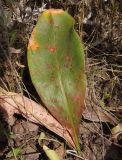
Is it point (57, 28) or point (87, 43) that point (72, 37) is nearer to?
point (57, 28)

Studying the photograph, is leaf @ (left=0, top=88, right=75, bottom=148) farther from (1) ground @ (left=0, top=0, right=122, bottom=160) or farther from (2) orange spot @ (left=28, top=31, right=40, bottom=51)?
(2) orange spot @ (left=28, top=31, right=40, bottom=51)

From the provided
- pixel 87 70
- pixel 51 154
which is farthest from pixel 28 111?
pixel 87 70

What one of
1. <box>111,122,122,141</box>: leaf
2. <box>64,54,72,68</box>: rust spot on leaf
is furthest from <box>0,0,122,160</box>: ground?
<box>64,54,72,68</box>: rust spot on leaf

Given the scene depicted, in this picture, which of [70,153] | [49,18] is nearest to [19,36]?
[49,18]

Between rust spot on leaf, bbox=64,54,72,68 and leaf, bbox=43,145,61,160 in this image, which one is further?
rust spot on leaf, bbox=64,54,72,68

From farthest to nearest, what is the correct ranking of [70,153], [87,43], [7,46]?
[87,43], [7,46], [70,153]

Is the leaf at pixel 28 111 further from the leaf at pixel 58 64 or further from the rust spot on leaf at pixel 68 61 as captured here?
the rust spot on leaf at pixel 68 61
